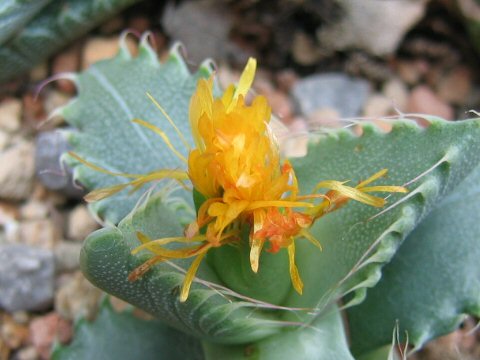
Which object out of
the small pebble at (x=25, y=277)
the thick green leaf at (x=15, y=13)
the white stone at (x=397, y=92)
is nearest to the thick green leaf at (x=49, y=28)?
the thick green leaf at (x=15, y=13)

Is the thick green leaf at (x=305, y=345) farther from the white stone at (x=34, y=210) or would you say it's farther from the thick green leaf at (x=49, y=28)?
the thick green leaf at (x=49, y=28)

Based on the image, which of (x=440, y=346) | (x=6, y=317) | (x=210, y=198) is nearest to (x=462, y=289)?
(x=440, y=346)

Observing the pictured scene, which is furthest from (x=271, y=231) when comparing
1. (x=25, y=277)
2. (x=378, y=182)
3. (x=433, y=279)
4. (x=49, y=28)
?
(x=49, y=28)

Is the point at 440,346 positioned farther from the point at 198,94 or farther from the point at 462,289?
the point at 198,94

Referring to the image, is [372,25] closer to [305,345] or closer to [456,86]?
[456,86]

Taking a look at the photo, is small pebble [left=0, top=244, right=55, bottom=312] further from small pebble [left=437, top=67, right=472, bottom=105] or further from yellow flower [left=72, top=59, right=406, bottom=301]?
small pebble [left=437, top=67, right=472, bottom=105]

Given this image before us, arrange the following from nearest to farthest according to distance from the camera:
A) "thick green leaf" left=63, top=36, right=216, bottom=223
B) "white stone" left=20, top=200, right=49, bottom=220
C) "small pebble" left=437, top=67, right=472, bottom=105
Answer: "thick green leaf" left=63, top=36, right=216, bottom=223
"white stone" left=20, top=200, right=49, bottom=220
"small pebble" left=437, top=67, right=472, bottom=105

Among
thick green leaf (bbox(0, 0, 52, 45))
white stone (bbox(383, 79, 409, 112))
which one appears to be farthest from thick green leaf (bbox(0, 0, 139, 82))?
white stone (bbox(383, 79, 409, 112))
